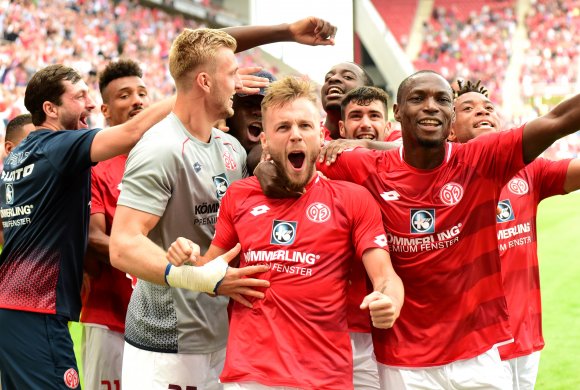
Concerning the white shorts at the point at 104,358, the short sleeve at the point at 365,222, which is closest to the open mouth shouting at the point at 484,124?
the short sleeve at the point at 365,222

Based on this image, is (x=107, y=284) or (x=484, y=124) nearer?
(x=107, y=284)

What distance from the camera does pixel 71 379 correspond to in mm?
4492

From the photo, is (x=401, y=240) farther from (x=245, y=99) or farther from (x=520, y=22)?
(x=520, y=22)

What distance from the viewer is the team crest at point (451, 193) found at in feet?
13.2

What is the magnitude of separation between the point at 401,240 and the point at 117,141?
160 cm

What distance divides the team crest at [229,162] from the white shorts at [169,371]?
1018 mm

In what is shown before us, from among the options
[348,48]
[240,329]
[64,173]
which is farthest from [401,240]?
[348,48]

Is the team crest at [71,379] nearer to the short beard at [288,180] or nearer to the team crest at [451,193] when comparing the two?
the short beard at [288,180]

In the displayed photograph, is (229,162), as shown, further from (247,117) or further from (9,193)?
(9,193)

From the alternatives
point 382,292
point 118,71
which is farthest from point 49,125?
point 382,292

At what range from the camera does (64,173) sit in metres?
4.49

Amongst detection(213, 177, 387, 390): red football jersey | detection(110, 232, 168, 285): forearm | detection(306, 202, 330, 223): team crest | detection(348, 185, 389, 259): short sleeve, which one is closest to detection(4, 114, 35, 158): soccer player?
detection(110, 232, 168, 285): forearm

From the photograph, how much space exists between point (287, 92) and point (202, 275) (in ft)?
3.20

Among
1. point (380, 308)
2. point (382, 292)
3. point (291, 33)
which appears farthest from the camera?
point (291, 33)
